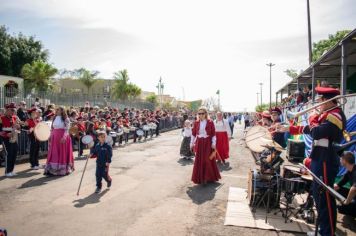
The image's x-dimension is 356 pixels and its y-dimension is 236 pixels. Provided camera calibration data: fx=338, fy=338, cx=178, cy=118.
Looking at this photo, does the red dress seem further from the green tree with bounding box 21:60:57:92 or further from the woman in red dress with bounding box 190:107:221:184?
the green tree with bounding box 21:60:57:92

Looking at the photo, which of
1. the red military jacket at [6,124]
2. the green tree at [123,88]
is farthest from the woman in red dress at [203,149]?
the green tree at [123,88]

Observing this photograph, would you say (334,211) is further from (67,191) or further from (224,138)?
(224,138)

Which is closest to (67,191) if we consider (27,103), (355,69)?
(27,103)

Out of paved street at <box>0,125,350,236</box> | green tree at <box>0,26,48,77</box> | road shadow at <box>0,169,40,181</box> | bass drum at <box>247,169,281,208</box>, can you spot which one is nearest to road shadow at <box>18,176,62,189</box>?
paved street at <box>0,125,350,236</box>

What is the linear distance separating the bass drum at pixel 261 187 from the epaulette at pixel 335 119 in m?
1.98

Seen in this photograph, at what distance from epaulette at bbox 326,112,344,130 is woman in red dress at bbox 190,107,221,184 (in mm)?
4405

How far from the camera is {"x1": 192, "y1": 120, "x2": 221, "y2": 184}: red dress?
9039 millimetres

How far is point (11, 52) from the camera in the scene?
45031 mm

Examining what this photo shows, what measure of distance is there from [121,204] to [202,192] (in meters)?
2.17

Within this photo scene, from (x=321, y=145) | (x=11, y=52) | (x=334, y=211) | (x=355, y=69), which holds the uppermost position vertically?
(x=11, y=52)

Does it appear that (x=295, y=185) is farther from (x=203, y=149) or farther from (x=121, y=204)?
(x=121, y=204)

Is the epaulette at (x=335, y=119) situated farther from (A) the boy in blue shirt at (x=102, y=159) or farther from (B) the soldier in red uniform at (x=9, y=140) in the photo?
(B) the soldier in red uniform at (x=9, y=140)

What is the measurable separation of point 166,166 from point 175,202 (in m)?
4.66

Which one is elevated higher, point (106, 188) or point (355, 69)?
point (355, 69)
